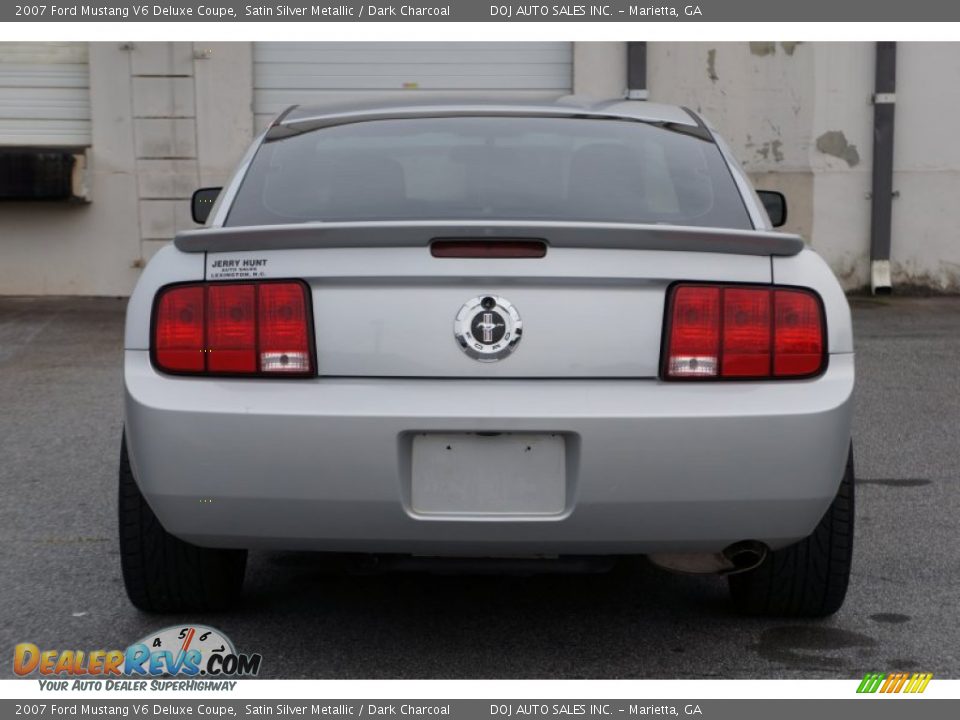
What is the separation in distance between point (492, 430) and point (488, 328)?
235mm

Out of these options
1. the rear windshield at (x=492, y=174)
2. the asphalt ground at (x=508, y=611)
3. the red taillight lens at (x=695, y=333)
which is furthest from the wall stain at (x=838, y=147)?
the red taillight lens at (x=695, y=333)

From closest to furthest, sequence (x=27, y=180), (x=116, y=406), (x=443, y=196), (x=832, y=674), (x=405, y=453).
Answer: (x=405, y=453)
(x=832, y=674)
(x=443, y=196)
(x=116, y=406)
(x=27, y=180)

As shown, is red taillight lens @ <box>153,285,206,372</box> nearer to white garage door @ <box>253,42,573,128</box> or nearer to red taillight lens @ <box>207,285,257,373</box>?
red taillight lens @ <box>207,285,257,373</box>

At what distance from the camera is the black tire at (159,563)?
13.0 ft

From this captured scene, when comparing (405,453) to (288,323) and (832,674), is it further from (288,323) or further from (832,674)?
(832,674)

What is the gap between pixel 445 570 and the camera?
3.58m

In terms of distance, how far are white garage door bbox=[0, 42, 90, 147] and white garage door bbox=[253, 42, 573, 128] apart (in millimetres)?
1568

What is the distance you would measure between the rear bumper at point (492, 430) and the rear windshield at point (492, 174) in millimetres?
747

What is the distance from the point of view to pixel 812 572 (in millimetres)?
4000

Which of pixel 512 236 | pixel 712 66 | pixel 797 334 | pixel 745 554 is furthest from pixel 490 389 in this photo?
pixel 712 66

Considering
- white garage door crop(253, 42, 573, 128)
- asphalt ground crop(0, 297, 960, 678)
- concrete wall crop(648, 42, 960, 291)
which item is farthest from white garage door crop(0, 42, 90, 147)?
asphalt ground crop(0, 297, 960, 678)

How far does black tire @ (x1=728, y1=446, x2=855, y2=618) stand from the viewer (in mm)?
3955

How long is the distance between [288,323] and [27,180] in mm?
10158

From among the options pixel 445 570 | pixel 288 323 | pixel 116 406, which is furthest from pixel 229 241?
pixel 116 406
